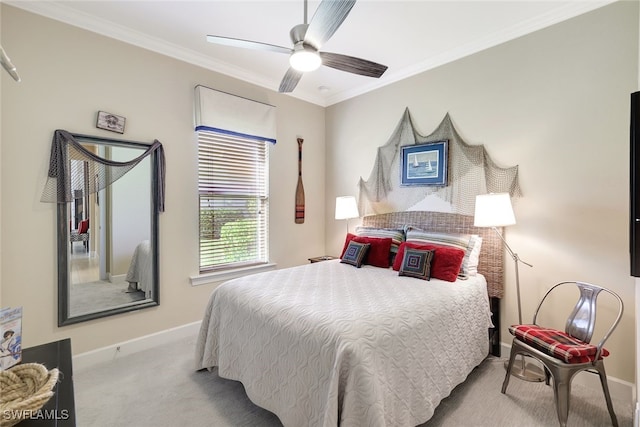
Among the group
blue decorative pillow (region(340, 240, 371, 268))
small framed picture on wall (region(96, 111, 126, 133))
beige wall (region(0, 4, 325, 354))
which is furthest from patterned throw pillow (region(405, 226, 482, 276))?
small framed picture on wall (region(96, 111, 126, 133))

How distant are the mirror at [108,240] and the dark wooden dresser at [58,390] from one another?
1.26m

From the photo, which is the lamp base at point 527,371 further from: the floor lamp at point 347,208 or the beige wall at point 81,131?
the beige wall at point 81,131

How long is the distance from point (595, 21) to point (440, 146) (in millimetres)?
1369

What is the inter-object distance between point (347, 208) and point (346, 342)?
221 centimetres

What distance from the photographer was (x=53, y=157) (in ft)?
7.63

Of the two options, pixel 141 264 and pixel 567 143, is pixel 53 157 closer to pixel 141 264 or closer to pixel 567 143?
pixel 141 264

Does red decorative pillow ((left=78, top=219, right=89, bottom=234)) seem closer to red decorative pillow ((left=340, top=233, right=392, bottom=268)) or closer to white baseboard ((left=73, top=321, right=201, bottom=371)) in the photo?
white baseboard ((left=73, top=321, right=201, bottom=371))

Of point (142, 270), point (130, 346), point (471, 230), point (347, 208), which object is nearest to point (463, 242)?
point (471, 230)

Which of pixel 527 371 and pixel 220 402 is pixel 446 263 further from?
pixel 220 402

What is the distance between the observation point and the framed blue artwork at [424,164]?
3.04 metres

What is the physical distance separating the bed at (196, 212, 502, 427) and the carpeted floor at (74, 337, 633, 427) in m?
0.16

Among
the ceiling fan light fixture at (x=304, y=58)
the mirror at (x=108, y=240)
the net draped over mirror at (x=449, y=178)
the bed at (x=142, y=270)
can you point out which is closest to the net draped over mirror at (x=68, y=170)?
the mirror at (x=108, y=240)

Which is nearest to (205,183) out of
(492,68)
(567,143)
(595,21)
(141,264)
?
(141,264)

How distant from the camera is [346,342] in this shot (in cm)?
146
